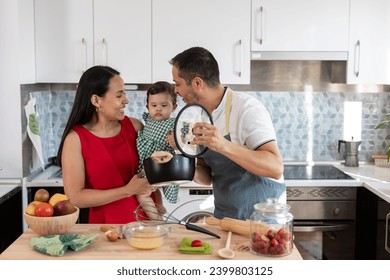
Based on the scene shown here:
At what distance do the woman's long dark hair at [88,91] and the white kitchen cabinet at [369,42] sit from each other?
1810 mm

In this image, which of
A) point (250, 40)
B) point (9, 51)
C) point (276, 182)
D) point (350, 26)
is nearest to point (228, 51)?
point (250, 40)

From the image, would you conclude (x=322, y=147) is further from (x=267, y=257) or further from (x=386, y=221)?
(x=267, y=257)

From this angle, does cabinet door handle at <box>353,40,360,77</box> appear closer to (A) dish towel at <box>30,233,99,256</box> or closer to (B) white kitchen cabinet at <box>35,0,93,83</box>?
(B) white kitchen cabinet at <box>35,0,93,83</box>

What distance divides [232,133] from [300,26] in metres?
1.63

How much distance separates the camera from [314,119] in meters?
4.09

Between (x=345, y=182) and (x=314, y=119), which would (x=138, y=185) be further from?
(x=314, y=119)

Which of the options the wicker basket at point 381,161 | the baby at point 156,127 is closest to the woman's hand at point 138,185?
the baby at point 156,127

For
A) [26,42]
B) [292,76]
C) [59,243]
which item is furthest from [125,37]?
[59,243]

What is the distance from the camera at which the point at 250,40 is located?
364 centimetres

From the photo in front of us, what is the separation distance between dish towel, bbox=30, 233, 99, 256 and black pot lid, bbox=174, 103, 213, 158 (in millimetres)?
418

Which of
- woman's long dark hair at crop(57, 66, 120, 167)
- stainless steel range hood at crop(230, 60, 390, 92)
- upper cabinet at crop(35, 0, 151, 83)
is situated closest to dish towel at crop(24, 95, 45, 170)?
upper cabinet at crop(35, 0, 151, 83)
